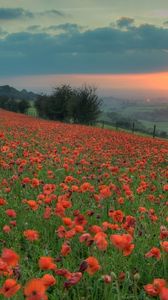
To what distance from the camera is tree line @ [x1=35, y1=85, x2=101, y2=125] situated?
55375 millimetres

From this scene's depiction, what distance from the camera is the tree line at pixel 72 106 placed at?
5538 centimetres

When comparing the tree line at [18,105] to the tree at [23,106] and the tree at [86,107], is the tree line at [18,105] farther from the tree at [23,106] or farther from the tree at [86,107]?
the tree at [86,107]

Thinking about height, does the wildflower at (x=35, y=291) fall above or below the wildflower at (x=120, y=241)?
→ below

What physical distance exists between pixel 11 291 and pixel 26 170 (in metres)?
6.92

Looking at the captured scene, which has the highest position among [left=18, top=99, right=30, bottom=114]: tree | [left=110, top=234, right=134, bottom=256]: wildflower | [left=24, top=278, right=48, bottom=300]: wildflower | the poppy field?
[left=18, top=99, right=30, bottom=114]: tree

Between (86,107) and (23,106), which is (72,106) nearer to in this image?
(86,107)

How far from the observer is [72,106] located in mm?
55344

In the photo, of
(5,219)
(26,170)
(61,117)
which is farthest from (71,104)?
(5,219)

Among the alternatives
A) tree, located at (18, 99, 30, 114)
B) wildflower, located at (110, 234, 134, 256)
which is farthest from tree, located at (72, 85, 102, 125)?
wildflower, located at (110, 234, 134, 256)

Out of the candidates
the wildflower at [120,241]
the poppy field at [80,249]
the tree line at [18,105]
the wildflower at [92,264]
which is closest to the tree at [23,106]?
the tree line at [18,105]

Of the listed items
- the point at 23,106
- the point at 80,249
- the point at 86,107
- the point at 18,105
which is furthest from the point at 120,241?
the point at 18,105

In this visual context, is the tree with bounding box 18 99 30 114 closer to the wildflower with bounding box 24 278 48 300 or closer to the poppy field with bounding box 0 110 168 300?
the poppy field with bounding box 0 110 168 300

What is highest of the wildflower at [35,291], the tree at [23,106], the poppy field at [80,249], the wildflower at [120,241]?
the tree at [23,106]

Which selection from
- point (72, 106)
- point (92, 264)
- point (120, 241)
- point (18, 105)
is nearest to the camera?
point (92, 264)
